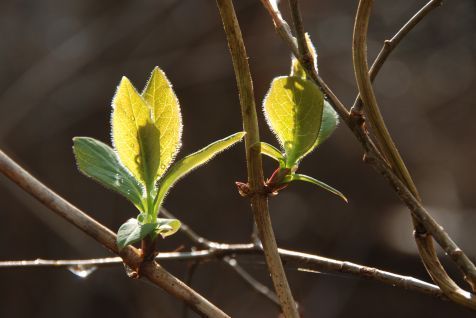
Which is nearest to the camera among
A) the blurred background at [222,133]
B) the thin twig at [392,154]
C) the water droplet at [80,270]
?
the thin twig at [392,154]

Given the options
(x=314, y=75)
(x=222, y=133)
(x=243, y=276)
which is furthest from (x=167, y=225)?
(x=222, y=133)

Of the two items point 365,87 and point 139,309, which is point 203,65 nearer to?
point 139,309

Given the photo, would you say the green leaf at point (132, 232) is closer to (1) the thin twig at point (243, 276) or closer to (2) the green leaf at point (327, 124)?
(2) the green leaf at point (327, 124)

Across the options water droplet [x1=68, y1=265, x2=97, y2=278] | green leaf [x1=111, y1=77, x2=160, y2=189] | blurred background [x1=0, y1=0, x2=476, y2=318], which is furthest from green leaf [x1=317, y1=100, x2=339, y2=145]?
blurred background [x1=0, y1=0, x2=476, y2=318]

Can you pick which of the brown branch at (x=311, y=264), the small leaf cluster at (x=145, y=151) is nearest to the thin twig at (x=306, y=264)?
the brown branch at (x=311, y=264)

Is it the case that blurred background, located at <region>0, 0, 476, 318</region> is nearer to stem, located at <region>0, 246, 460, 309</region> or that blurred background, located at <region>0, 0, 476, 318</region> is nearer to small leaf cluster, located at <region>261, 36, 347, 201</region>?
stem, located at <region>0, 246, 460, 309</region>

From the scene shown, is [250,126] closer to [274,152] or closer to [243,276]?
[274,152]
